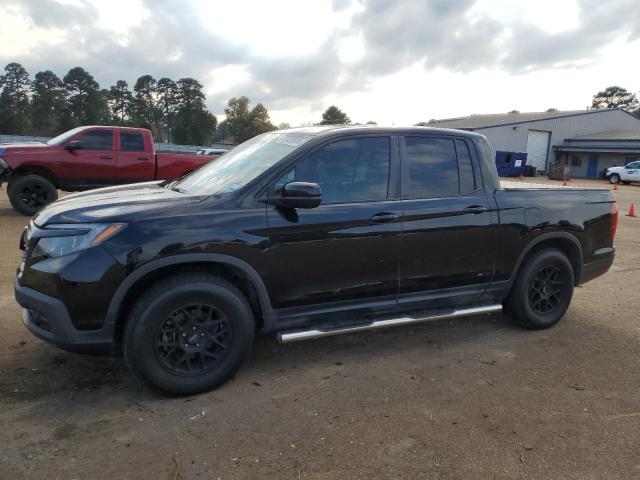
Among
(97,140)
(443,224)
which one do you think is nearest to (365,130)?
(443,224)

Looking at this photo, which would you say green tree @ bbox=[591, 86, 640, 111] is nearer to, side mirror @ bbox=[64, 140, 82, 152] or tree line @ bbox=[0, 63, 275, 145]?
tree line @ bbox=[0, 63, 275, 145]

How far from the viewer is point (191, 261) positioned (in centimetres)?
321

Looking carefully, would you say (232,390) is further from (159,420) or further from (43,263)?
(43,263)

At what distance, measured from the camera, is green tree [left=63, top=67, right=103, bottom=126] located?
73.4m

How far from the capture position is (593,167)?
48.0 metres

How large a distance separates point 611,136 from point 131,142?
5194 centimetres

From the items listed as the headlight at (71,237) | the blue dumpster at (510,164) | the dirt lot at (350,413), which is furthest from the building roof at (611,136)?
the headlight at (71,237)

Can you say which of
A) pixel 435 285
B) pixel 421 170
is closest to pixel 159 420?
pixel 435 285

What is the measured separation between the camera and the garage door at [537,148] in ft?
156

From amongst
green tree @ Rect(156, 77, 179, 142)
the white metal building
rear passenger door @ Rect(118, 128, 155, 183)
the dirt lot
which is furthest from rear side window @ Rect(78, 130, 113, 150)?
green tree @ Rect(156, 77, 179, 142)

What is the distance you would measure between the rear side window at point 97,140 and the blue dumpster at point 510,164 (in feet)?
112

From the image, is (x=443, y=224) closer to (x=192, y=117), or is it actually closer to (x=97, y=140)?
(x=97, y=140)

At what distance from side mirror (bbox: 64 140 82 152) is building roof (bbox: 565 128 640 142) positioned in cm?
4865

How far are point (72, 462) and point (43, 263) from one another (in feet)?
4.07
